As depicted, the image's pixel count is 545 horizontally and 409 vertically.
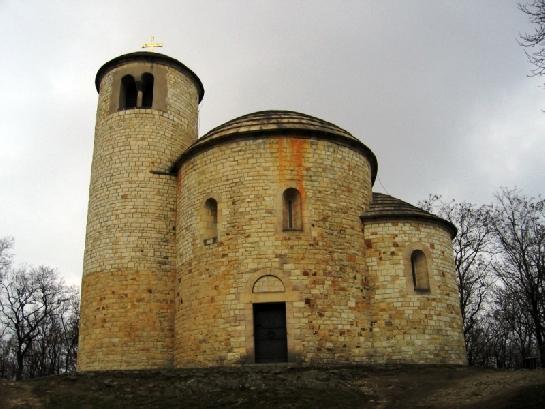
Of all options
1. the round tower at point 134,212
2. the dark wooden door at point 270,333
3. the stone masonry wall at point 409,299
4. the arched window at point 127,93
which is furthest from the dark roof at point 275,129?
the dark wooden door at point 270,333

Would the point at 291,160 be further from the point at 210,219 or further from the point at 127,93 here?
the point at 127,93

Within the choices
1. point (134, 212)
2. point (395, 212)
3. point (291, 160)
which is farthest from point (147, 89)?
point (395, 212)

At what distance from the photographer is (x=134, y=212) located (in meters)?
20.6

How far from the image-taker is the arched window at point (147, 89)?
23.1 metres

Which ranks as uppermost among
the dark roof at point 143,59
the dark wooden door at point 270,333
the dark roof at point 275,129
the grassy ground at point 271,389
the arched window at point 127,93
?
the dark roof at point 143,59

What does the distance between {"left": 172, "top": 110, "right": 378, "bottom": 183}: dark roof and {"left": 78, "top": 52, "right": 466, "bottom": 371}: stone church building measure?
0.06m

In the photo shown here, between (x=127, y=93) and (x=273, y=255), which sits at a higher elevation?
(x=127, y=93)

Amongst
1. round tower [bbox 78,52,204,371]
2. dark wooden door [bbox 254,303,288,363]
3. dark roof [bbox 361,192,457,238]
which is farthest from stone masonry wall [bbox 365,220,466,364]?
round tower [bbox 78,52,204,371]

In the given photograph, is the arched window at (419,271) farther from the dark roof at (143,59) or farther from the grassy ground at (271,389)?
the dark roof at (143,59)

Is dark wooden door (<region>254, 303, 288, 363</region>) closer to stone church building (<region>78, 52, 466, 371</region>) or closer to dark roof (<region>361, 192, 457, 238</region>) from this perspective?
stone church building (<region>78, 52, 466, 371</region>)

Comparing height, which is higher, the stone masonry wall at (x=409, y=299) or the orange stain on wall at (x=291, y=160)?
the orange stain on wall at (x=291, y=160)

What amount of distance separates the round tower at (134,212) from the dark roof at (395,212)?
7493 mm

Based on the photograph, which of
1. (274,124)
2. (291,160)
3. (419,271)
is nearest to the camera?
(291,160)

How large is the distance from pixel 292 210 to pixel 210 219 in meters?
2.93
